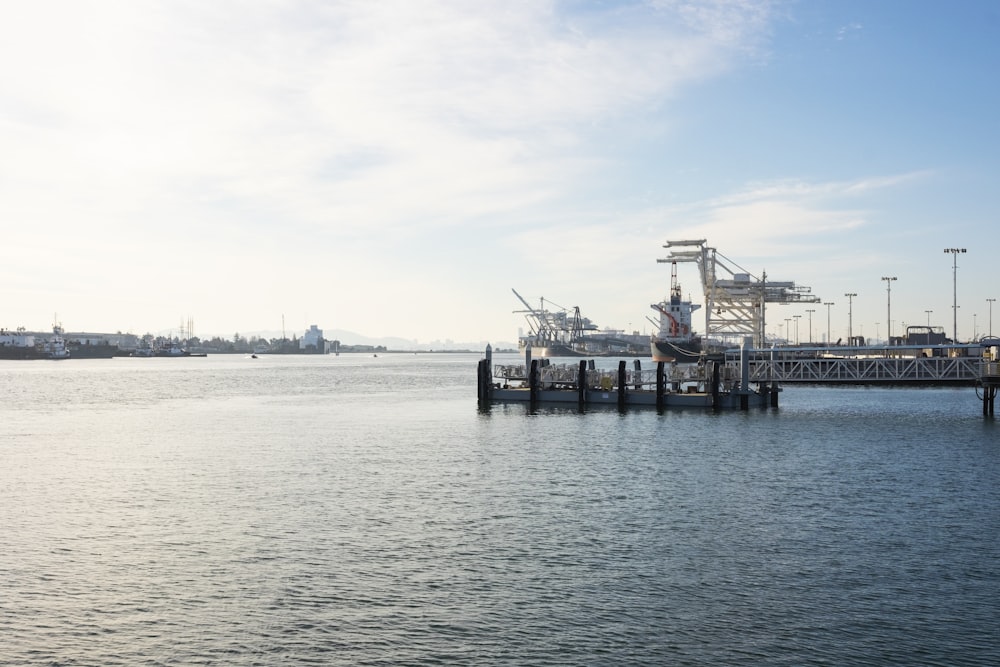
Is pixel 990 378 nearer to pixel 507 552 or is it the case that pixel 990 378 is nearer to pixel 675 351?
pixel 507 552

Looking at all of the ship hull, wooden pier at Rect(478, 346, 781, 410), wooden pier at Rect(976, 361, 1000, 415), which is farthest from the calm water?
the ship hull

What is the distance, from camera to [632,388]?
8225 centimetres

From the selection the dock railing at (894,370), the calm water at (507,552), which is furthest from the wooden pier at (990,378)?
the calm water at (507,552)

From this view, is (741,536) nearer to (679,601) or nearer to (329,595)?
(679,601)

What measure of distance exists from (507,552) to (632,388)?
193 feet

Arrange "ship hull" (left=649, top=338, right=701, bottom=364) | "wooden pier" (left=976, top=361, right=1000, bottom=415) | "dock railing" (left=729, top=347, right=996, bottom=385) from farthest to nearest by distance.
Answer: "ship hull" (left=649, top=338, right=701, bottom=364) < "dock railing" (left=729, top=347, right=996, bottom=385) < "wooden pier" (left=976, top=361, right=1000, bottom=415)

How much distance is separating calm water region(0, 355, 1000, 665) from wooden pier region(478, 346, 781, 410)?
1879cm

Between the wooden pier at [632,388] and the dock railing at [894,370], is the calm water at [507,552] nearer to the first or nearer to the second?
the dock railing at [894,370]

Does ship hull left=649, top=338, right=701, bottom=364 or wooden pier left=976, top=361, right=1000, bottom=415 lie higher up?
ship hull left=649, top=338, right=701, bottom=364

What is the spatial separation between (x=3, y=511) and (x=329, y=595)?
17.7m

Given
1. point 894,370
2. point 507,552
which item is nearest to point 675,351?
point 894,370

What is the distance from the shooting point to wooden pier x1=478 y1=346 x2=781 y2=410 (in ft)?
234

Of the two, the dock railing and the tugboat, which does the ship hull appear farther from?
the dock railing

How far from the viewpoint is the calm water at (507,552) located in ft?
58.3
